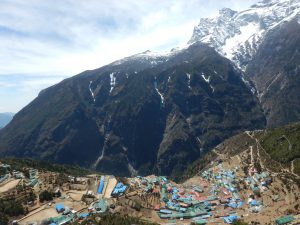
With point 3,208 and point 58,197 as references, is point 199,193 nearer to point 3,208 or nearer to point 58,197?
point 58,197

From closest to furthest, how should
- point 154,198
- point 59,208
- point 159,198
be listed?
point 59,208 < point 154,198 < point 159,198

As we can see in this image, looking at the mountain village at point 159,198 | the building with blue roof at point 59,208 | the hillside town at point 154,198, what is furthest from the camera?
the building with blue roof at point 59,208

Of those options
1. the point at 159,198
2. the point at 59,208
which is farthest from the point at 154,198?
the point at 59,208

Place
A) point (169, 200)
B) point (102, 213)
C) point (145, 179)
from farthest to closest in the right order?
point (145, 179) → point (169, 200) → point (102, 213)

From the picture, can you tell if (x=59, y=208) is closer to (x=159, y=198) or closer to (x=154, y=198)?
(x=154, y=198)

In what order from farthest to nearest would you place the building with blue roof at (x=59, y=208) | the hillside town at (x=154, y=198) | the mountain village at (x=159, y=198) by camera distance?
1. the building with blue roof at (x=59, y=208)
2. the mountain village at (x=159, y=198)
3. the hillside town at (x=154, y=198)

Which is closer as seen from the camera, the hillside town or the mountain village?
the hillside town

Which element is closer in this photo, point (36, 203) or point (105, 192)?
point (36, 203)

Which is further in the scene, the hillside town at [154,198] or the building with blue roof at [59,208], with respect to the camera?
the building with blue roof at [59,208]

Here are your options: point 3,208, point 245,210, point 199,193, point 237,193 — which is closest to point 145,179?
point 199,193

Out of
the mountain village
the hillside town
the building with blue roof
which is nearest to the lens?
the hillside town

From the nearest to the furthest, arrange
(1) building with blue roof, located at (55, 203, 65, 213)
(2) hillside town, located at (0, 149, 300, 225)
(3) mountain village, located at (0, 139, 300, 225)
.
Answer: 1. (2) hillside town, located at (0, 149, 300, 225)
2. (3) mountain village, located at (0, 139, 300, 225)
3. (1) building with blue roof, located at (55, 203, 65, 213)
